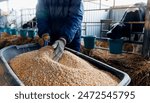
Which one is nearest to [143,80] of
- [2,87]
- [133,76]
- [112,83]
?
[133,76]

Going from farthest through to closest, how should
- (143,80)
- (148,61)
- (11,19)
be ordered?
1. (11,19)
2. (148,61)
3. (143,80)

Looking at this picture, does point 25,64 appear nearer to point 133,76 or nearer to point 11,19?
point 133,76

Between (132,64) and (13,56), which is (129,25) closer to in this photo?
(132,64)

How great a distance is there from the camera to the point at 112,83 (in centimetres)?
95

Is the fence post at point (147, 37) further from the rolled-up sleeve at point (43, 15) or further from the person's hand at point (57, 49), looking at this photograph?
the person's hand at point (57, 49)

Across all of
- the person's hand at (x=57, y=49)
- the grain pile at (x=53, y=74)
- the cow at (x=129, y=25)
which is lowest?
the grain pile at (x=53, y=74)

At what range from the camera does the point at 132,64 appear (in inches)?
86.5

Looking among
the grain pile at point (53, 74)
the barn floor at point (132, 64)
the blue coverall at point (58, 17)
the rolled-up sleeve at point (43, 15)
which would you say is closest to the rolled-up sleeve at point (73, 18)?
the blue coverall at point (58, 17)

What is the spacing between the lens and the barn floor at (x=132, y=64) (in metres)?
2.03

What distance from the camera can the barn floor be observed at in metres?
2.03

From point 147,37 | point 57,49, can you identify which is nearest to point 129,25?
point 147,37

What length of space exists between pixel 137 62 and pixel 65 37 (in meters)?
1.24

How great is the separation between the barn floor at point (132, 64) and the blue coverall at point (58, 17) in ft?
3.08

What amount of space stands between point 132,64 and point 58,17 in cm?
111
